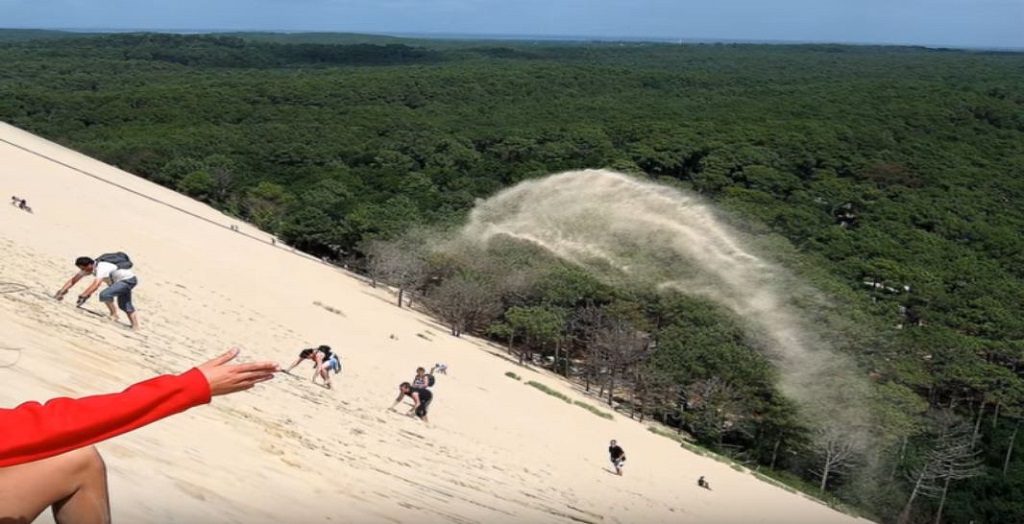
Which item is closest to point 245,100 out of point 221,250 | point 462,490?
point 221,250

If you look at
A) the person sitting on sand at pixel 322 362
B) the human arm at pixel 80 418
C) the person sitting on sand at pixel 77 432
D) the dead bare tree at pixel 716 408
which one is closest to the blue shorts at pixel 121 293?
the person sitting on sand at pixel 322 362

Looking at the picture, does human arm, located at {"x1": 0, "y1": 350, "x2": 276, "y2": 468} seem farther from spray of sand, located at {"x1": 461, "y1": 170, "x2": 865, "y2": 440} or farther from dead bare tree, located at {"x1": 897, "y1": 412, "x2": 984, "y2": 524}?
spray of sand, located at {"x1": 461, "y1": 170, "x2": 865, "y2": 440}

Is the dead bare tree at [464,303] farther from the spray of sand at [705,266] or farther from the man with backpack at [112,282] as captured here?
the man with backpack at [112,282]

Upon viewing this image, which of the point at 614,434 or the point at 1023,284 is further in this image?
the point at 1023,284

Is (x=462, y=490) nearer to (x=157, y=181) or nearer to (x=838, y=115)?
(x=157, y=181)

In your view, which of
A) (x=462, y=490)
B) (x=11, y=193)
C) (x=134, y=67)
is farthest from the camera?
(x=134, y=67)

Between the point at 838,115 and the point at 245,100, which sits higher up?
the point at 838,115
